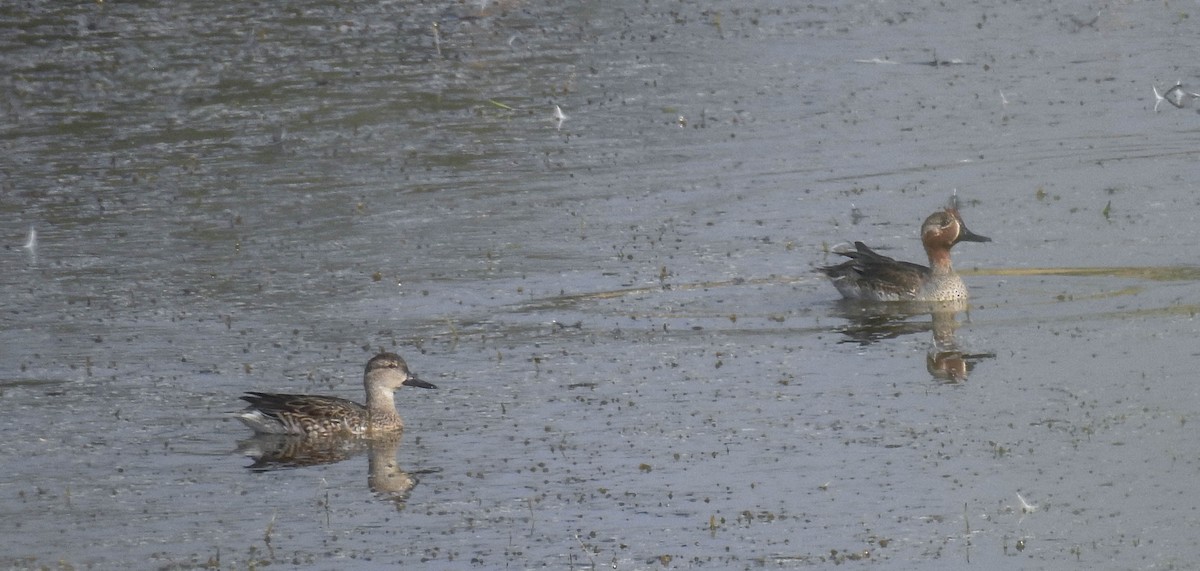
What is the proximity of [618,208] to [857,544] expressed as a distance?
10.4m

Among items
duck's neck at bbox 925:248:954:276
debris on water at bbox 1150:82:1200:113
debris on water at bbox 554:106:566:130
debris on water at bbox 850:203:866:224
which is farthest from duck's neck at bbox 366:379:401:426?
debris on water at bbox 1150:82:1200:113

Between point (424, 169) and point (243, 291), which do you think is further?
point (424, 169)

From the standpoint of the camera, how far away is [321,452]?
14.5 metres

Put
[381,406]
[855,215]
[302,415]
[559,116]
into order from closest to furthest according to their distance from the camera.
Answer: [302,415] → [381,406] → [855,215] → [559,116]

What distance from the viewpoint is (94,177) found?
24.2 metres

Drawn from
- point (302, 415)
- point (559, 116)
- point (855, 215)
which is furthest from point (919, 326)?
point (559, 116)

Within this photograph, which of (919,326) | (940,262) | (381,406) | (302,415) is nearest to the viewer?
(302,415)

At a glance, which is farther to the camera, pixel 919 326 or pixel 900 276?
pixel 900 276

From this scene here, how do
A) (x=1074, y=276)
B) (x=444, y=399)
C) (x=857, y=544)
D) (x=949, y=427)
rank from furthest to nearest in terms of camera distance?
(x=1074, y=276) → (x=444, y=399) → (x=949, y=427) → (x=857, y=544)

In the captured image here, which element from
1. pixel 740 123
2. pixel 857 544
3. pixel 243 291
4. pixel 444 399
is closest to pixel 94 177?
pixel 243 291

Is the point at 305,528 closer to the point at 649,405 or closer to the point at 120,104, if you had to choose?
the point at 649,405

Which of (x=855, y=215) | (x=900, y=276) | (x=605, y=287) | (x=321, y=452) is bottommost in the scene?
(x=321, y=452)

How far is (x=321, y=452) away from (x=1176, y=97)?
14577mm

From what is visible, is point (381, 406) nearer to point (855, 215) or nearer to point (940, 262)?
point (940, 262)
